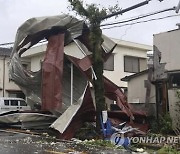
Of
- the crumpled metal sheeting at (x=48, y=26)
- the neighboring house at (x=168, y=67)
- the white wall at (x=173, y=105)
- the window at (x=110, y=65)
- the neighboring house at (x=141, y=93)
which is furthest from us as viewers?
the window at (x=110, y=65)

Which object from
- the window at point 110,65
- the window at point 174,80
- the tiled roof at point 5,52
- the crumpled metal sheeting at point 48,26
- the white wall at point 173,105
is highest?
the tiled roof at point 5,52

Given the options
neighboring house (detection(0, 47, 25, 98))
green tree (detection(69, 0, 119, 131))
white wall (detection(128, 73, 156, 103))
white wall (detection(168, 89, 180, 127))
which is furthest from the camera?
neighboring house (detection(0, 47, 25, 98))

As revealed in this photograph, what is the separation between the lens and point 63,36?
1527 centimetres

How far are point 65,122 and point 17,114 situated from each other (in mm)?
3368

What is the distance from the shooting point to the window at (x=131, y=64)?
99.3ft

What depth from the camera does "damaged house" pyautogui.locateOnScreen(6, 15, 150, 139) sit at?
1406 centimetres

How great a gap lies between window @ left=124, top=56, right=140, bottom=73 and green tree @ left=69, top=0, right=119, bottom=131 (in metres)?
16.3

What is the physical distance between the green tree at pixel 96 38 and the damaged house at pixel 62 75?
32 cm

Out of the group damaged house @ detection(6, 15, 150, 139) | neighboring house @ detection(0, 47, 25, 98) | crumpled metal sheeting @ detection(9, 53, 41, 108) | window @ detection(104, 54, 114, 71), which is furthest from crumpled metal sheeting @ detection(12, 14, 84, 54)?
neighboring house @ detection(0, 47, 25, 98)

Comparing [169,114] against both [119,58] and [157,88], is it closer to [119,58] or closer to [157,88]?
[157,88]

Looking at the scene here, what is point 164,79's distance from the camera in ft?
55.7

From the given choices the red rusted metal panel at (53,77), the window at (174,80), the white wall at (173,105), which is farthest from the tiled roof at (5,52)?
the white wall at (173,105)

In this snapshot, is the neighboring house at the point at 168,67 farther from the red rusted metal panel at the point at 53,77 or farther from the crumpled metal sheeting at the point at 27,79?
the crumpled metal sheeting at the point at 27,79

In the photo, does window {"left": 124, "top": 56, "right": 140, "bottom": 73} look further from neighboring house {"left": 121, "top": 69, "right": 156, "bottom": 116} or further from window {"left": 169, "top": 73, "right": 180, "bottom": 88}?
window {"left": 169, "top": 73, "right": 180, "bottom": 88}
